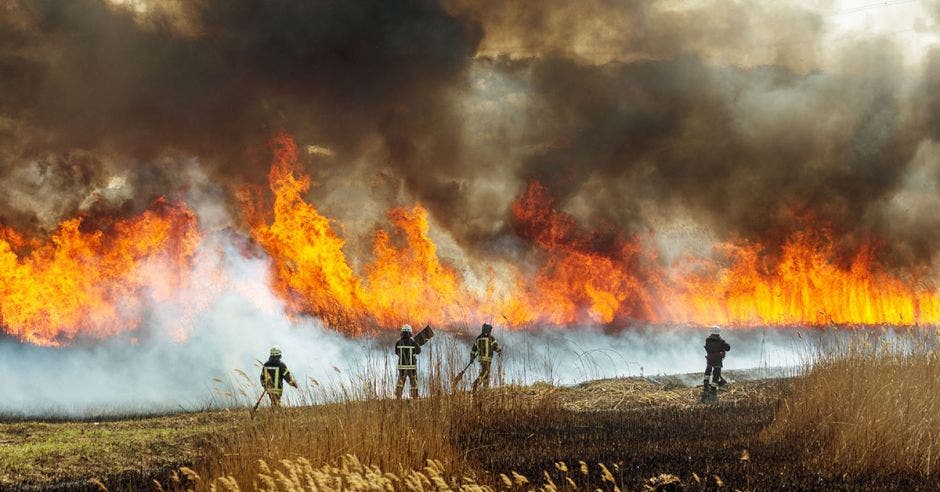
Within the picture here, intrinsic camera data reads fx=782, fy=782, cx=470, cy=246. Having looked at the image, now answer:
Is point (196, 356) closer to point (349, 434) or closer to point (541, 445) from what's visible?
point (541, 445)

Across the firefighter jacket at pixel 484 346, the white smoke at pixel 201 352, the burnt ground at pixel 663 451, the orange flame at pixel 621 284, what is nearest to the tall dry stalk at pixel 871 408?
the burnt ground at pixel 663 451

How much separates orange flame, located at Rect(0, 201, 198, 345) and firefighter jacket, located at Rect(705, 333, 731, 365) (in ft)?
70.2

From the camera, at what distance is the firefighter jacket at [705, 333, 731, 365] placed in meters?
19.3

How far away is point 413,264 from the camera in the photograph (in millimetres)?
35156

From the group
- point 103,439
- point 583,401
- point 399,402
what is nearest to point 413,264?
point 583,401

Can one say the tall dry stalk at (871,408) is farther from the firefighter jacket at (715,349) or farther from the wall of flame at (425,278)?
the wall of flame at (425,278)

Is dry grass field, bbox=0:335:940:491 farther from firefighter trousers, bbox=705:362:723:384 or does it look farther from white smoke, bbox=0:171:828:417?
white smoke, bbox=0:171:828:417

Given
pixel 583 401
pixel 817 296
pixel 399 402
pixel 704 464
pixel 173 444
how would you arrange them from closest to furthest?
pixel 704 464 < pixel 399 402 < pixel 173 444 < pixel 583 401 < pixel 817 296

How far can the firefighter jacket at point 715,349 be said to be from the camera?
19266mm

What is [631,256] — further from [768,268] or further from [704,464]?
[704,464]

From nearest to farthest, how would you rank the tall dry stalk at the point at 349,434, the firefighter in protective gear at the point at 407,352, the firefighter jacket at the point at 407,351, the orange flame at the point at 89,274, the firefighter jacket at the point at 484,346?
1. the tall dry stalk at the point at 349,434
2. the firefighter in protective gear at the point at 407,352
3. the firefighter jacket at the point at 407,351
4. the firefighter jacket at the point at 484,346
5. the orange flame at the point at 89,274

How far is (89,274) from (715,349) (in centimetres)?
2372

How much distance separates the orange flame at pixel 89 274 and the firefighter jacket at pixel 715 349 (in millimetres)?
21388

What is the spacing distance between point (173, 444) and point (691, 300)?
30.2 m
